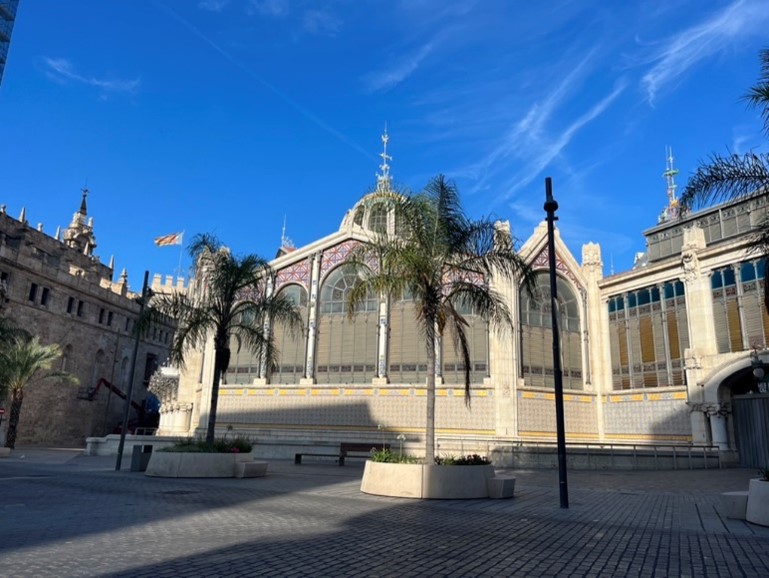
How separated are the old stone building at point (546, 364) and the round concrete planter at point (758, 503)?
56.0 feet

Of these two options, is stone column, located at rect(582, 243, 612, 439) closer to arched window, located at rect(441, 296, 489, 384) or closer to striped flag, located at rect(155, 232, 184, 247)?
arched window, located at rect(441, 296, 489, 384)

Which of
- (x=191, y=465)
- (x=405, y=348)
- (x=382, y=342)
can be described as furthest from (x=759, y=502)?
(x=382, y=342)

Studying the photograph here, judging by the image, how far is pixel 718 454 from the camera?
27.1 m

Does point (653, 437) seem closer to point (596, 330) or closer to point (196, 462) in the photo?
point (596, 330)

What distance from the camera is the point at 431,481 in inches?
530

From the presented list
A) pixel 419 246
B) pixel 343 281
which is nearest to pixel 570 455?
pixel 419 246

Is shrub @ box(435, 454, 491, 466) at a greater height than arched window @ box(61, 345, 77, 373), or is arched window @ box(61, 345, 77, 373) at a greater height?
arched window @ box(61, 345, 77, 373)

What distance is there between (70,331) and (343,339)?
27.2 meters

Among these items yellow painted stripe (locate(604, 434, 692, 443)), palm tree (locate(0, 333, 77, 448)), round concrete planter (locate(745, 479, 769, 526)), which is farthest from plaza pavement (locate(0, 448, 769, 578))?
palm tree (locate(0, 333, 77, 448))

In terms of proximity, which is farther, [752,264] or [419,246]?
[752,264]

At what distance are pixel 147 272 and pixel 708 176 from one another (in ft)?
67.8

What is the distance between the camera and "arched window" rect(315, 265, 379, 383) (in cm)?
3559

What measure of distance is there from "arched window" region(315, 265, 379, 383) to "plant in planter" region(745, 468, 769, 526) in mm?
25966

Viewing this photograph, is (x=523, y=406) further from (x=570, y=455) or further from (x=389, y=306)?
(x=389, y=306)
